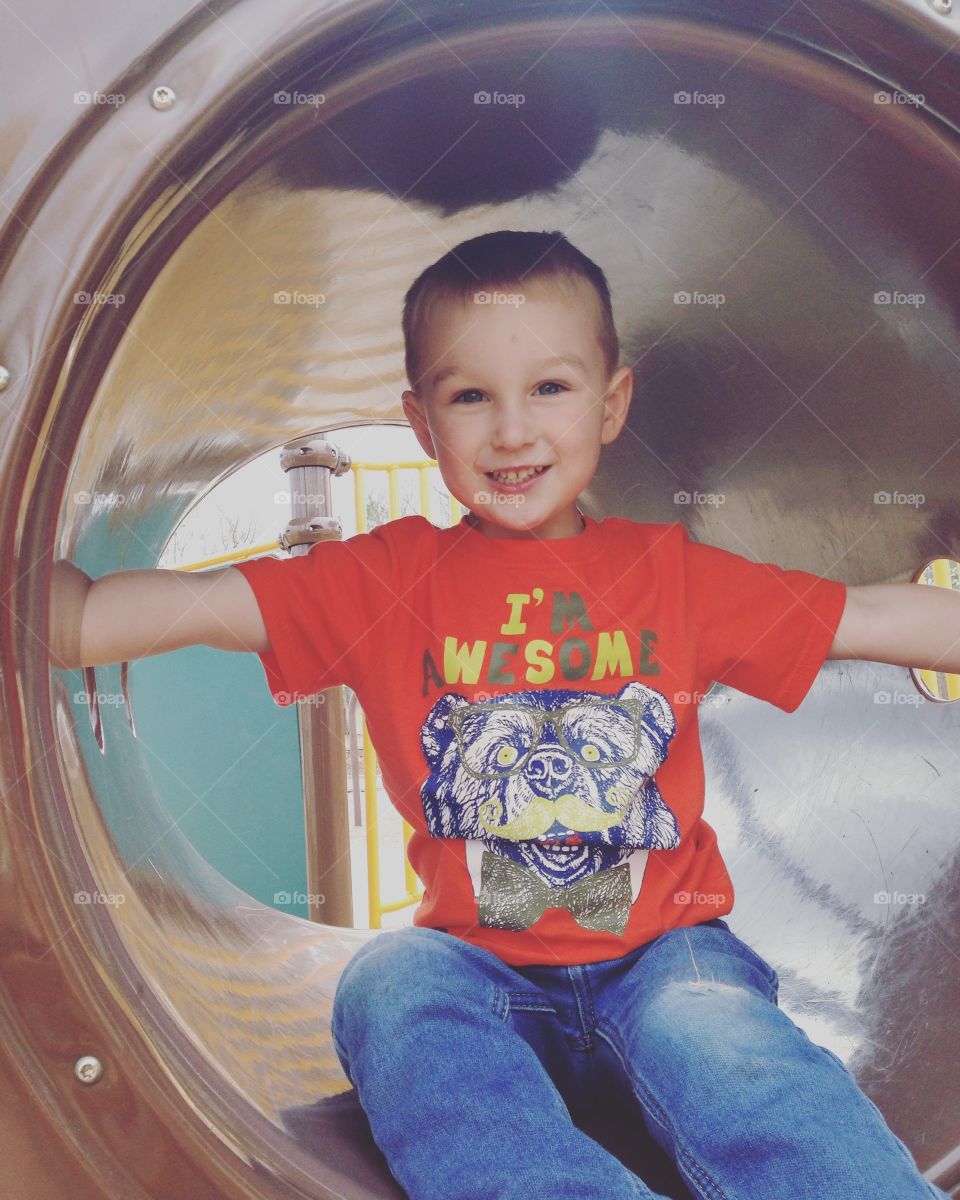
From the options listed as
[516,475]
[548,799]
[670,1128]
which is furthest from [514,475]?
[670,1128]

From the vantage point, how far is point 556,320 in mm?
948

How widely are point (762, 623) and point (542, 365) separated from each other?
269 millimetres

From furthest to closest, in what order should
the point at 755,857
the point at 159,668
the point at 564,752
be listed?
the point at 159,668, the point at 755,857, the point at 564,752

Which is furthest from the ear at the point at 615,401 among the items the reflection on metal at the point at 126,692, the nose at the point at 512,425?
the reflection on metal at the point at 126,692

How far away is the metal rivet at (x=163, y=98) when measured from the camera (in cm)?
61

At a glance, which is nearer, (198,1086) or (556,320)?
(198,1086)

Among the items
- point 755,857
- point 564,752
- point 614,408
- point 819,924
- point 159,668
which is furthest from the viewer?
point 159,668

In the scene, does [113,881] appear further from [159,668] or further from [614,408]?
[159,668]

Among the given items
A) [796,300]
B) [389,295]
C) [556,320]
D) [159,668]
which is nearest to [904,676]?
[796,300]

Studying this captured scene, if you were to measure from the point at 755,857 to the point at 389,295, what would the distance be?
0.69 metres

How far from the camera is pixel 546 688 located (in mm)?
926

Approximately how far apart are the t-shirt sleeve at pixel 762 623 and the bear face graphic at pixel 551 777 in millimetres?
89

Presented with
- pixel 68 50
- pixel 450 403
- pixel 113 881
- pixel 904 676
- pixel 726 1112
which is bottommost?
pixel 726 1112

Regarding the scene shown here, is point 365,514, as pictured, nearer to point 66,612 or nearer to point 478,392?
point 478,392
